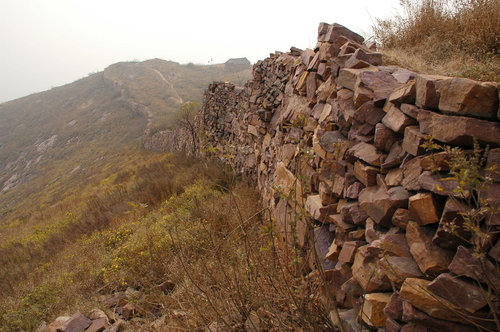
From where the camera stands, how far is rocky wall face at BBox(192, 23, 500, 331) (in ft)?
4.85

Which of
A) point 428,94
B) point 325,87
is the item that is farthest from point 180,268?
point 428,94

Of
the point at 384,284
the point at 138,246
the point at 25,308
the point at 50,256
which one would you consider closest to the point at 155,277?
the point at 138,246

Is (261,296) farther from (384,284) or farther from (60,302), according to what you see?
(60,302)

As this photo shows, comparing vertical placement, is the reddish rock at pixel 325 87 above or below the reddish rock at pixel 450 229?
above

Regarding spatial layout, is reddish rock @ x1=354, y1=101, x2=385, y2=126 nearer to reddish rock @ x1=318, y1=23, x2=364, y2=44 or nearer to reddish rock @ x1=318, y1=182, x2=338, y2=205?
reddish rock @ x1=318, y1=182, x2=338, y2=205

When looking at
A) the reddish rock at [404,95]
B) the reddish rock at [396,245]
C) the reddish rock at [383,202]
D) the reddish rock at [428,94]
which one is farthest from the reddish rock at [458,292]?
the reddish rock at [404,95]

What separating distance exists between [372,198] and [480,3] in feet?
9.75

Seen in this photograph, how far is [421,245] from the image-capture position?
1.64 m

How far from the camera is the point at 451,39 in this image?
3420 mm

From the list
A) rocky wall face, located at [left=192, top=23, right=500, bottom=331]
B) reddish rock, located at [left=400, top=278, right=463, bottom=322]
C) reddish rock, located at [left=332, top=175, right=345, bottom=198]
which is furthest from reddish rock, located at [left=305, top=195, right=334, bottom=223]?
reddish rock, located at [left=400, top=278, right=463, bottom=322]

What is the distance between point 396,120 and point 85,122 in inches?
1652

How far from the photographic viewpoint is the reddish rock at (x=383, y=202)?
1.82 m

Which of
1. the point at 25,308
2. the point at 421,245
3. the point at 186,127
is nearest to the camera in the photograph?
the point at 421,245

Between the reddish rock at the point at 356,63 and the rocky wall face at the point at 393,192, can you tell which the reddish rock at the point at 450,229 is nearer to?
the rocky wall face at the point at 393,192
